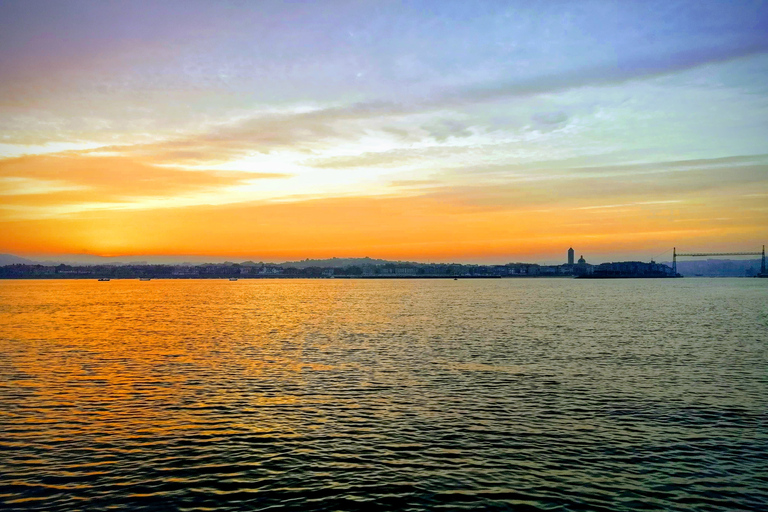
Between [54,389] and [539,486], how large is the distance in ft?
104

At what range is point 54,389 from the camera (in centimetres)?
3753

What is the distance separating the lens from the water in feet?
66.4

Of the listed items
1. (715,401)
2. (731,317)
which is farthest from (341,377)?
(731,317)

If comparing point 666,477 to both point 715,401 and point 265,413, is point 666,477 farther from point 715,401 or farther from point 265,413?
point 265,413

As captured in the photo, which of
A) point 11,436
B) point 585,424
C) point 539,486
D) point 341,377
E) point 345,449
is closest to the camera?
point 539,486

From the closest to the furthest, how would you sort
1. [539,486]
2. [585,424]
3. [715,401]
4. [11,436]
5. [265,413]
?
[539,486] → [11,436] → [585,424] → [265,413] → [715,401]

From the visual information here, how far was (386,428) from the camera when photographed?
28188mm

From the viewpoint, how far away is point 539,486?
68.2ft

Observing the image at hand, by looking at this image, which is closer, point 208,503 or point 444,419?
point 208,503

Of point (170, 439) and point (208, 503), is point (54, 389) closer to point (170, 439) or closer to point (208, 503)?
point (170, 439)

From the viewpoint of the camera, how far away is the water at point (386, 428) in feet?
66.4

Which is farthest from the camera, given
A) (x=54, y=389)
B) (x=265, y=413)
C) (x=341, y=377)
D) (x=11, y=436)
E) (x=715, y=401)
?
(x=341, y=377)

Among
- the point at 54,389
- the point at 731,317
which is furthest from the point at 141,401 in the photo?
the point at 731,317

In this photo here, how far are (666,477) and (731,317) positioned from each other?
9089cm
